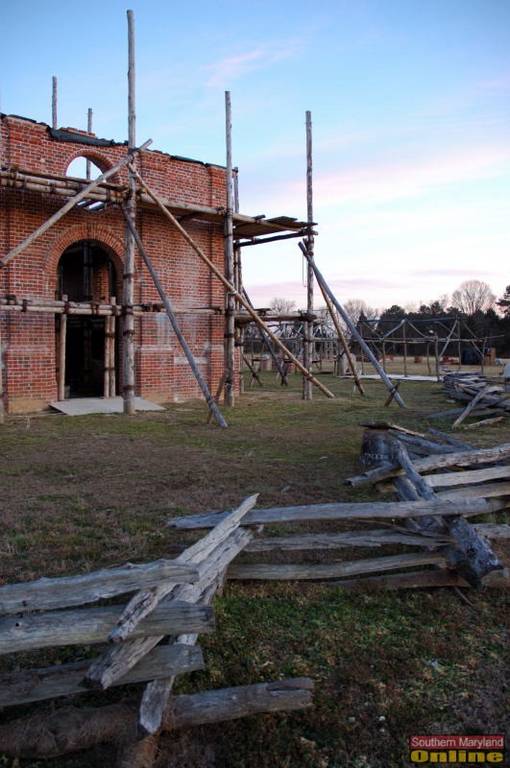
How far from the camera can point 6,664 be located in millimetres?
3123

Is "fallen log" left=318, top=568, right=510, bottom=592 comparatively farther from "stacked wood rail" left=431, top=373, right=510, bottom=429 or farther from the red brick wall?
the red brick wall

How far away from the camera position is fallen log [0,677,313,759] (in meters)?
2.54

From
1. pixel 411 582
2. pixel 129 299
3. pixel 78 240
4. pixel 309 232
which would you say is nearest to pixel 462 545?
pixel 411 582

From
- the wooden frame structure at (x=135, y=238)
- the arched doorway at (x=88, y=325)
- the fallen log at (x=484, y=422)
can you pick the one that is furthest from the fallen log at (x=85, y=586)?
the arched doorway at (x=88, y=325)

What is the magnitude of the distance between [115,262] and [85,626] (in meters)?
13.0

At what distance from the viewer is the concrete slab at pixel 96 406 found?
12.7m

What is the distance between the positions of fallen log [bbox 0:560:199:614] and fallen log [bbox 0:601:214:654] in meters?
0.06

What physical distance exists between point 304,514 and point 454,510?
102 cm

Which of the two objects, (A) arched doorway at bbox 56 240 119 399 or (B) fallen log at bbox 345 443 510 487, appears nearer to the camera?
(B) fallen log at bbox 345 443 510 487

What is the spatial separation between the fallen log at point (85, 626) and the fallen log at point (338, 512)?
3.85 feet

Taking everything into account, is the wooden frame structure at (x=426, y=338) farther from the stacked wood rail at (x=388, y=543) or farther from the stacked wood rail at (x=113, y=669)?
the stacked wood rail at (x=113, y=669)

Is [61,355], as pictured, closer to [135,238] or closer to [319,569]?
[135,238]

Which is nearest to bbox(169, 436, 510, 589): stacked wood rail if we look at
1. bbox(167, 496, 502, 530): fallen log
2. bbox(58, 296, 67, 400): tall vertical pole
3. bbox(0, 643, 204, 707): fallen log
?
bbox(167, 496, 502, 530): fallen log

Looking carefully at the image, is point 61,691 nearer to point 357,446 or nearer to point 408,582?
point 408,582
